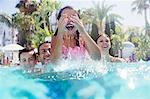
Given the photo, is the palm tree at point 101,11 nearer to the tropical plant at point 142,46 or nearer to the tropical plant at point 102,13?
the tropical plant at point 102,13

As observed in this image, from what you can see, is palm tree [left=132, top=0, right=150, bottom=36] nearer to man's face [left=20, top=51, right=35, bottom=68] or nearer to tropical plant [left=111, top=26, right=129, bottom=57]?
tropical plant [left=111, top=26, right=129, bottom=57]

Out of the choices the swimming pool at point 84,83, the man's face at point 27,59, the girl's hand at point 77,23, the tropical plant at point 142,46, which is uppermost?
the girl's hand at point 77,23

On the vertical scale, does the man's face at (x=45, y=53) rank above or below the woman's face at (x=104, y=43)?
below

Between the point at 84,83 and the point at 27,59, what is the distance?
0.65 feet

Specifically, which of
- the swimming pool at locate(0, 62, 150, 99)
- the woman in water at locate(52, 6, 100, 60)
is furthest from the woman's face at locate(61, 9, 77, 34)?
the swimming pool at locate(0, 62, 150, 99)

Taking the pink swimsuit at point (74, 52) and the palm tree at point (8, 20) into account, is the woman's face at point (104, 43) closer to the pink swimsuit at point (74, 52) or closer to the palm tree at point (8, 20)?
the pink swimsuit at point (74, 52)

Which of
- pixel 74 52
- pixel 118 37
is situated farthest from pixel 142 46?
pixel 74 52

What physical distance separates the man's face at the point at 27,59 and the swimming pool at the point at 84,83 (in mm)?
33

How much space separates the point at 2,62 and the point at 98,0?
1.16 feet

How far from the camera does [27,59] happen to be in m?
0.84

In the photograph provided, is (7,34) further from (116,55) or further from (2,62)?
(116,55)

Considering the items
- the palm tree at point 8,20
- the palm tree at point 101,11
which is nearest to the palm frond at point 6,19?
the palm tree at point 8,20

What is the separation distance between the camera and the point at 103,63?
0.86m

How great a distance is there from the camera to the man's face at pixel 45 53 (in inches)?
32.7
